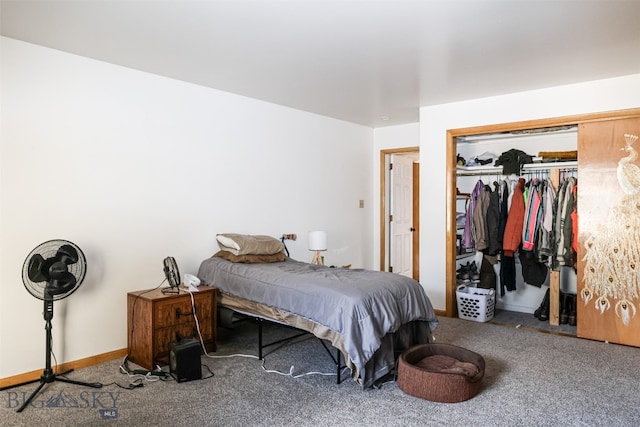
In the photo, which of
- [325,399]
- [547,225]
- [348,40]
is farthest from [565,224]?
[325,399]

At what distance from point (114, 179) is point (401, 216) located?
4.13 meters

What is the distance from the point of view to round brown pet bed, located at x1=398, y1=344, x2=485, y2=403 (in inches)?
103

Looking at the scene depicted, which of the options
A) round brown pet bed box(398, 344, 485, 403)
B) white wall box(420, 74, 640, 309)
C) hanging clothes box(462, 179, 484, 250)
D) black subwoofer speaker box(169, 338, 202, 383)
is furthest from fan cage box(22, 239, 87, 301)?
hanging clothes box(462, 179, 484, 250)

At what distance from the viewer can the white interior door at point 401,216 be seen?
20.3 feet

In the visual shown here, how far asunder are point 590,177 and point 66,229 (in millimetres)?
4468

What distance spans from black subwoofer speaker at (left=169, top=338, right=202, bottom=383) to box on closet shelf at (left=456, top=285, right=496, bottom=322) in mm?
2951

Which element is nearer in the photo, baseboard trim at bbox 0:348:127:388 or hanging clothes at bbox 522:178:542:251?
baseboard trim at bbox 0:348:127:388

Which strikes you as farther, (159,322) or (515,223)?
(515,223)

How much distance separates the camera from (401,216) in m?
6.38

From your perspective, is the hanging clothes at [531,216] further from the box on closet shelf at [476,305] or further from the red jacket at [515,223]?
the box on closet shelf at [476,305]

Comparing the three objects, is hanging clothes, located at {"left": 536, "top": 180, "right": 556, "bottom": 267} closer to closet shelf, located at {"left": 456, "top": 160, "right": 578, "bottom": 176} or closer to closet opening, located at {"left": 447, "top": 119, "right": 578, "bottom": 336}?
closet opening, located at {"left": 447, "top": 119, "right": 578, "bottom": 336}

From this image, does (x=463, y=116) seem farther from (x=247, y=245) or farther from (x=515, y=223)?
(x=247, y=245)

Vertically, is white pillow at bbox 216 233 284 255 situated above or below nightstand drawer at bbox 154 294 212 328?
above

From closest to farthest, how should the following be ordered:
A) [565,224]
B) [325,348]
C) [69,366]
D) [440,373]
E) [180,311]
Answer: [440,373], [69,366], [180,311], [325,348], [565,224]
